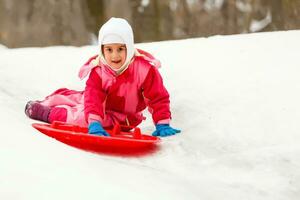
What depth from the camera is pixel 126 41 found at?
2650mm

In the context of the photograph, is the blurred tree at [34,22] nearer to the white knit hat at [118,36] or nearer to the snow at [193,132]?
the snow at [193,132]

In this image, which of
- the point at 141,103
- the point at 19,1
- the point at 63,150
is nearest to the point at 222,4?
the point at 19,1

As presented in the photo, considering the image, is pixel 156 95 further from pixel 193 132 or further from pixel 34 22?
pixel 34 22

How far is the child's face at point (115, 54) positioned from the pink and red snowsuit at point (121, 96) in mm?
39

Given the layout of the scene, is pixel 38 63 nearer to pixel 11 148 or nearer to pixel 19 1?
pixel 11 148

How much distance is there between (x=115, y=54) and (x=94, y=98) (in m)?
0.20

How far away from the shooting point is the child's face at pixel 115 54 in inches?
104

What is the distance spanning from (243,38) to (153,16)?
3.24m

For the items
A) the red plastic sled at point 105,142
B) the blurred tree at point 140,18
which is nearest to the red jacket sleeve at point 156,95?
the red plastic sled at point 105,142

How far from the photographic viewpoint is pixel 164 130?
2.70m

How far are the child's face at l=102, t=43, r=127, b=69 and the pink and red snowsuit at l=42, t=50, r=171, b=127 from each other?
0.13ft

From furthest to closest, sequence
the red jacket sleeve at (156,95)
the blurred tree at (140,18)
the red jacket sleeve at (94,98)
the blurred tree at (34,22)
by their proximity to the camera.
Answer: the blurred tree at (34,22) → the blurred tree at (140,18) → the red jacket sleeve at (156,95) → the red jacket sleeve at (94,98)

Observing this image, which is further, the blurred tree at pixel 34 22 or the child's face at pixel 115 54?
the blurred tree at pixel 34 22

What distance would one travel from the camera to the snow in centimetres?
165
